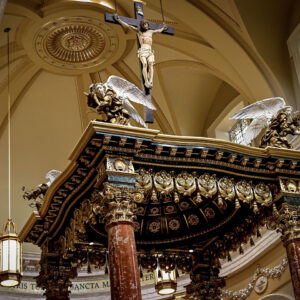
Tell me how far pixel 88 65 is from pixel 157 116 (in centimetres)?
207

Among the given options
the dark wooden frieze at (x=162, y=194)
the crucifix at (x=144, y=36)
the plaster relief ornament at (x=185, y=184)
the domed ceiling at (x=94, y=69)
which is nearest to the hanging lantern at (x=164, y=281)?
the dark wooden frieze at (x=162, y=194)

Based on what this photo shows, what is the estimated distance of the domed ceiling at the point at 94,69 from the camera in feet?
46.1

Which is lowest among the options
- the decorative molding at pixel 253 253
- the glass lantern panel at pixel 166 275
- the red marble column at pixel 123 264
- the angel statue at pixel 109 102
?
the red marble column at pixel 123 264

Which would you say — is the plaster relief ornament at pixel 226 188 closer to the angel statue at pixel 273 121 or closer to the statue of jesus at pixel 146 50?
the angel statue at pixel 273 121

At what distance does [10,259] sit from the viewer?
960 cm

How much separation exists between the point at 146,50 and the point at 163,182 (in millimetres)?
1997

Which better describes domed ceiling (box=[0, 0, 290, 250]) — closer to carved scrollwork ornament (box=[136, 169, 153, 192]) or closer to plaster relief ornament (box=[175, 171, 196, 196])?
plaster relief ornament (box=[175, 171, 196, 196])

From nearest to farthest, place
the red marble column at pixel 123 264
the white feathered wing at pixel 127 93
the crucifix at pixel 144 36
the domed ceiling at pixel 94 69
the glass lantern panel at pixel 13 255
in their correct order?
the red marble column at pixel 123 264 < the white feathered wing at pixel 127 93 < the crucifix at pixel 144 36 < the glass lantern panel at pixel 13 255 < the domed ceiling at pixel 94 69

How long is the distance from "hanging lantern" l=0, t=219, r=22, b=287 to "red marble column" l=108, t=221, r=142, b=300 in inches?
82.3

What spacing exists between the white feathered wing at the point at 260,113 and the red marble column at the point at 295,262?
163 centimetres

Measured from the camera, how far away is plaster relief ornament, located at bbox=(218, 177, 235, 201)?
912cm

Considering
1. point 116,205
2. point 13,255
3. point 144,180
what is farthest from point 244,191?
point 13,255

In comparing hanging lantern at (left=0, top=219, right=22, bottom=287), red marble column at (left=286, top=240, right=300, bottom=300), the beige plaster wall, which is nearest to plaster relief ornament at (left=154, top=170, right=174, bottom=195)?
red marble column at (left=286, top=240, right=300, bottom=300)

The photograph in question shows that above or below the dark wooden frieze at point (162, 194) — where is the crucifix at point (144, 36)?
above
